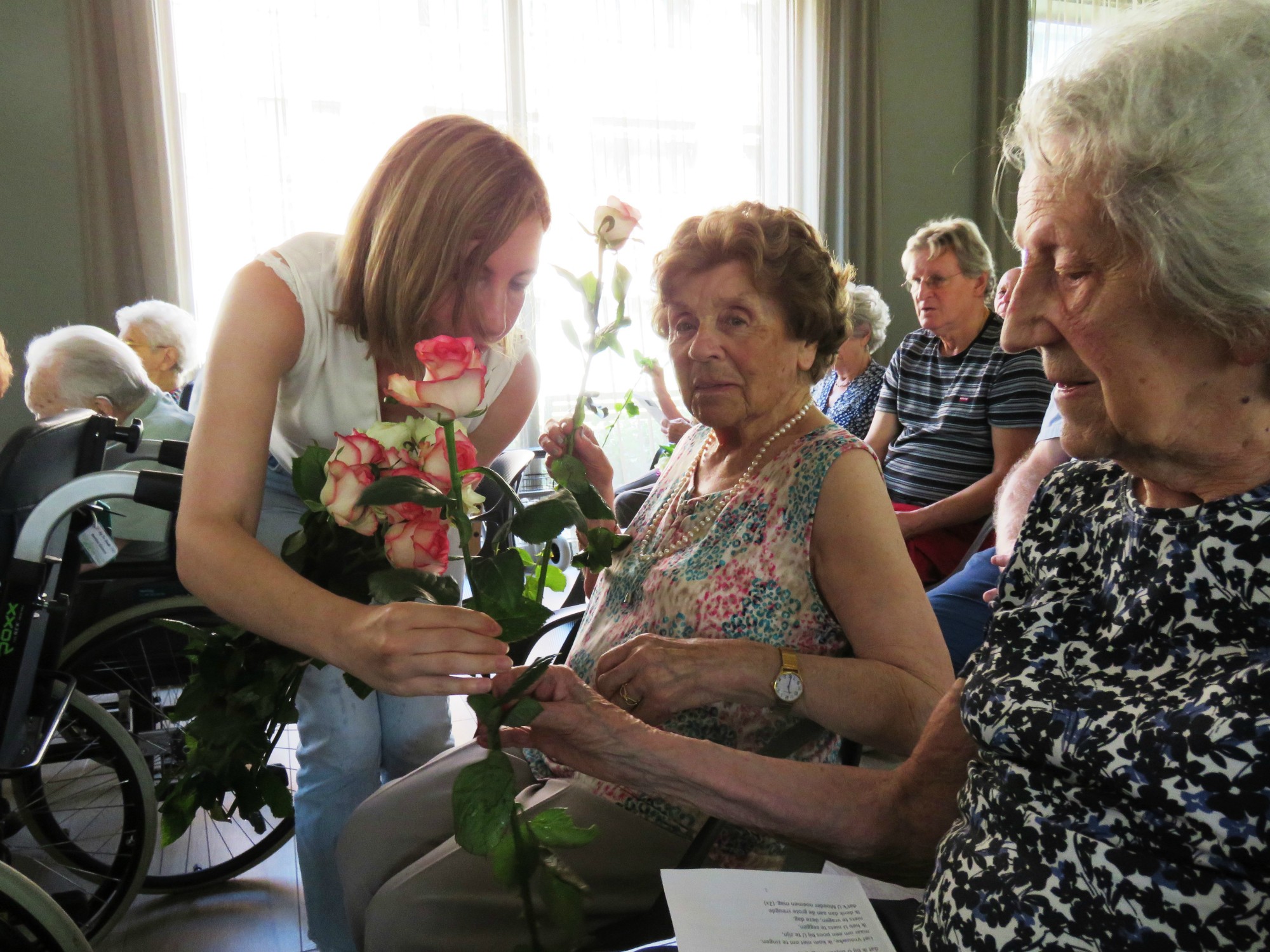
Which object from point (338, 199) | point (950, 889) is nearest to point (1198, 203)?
point (950, 889)

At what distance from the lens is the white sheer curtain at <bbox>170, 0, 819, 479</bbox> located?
4570 millimetres

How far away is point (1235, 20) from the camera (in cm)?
69

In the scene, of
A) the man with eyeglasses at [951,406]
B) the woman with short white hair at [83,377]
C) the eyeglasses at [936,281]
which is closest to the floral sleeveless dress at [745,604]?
the man with eyeglasses at [951,406]

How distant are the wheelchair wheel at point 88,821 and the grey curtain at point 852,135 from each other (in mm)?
4782

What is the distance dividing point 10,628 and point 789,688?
1317 millimetres

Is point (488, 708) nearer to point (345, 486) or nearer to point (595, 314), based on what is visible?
point (345, 486)

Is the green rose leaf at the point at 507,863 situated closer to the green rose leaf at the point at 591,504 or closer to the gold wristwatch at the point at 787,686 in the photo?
the green rose leaf at the point at 591,504

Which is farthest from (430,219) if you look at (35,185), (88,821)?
(35,185)

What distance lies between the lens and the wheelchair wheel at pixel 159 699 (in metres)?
2.14

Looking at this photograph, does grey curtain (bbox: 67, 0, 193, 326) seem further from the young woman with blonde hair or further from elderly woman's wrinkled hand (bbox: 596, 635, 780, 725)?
elderly woman's wrinkled hand (bbox: 596, 635, 780, 725)

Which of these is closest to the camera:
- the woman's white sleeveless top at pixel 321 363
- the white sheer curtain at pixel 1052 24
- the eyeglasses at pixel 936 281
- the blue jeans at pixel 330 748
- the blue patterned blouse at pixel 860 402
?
the woman's white sleeveless top at pixel 321 363

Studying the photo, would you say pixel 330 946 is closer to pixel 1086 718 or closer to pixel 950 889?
pixel 950 889

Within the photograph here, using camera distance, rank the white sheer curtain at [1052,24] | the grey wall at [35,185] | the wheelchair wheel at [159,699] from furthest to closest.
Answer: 1. the white sheer curtain at [1052,24]
2. the grey wall at [35,185]
3. the wheelchair wheel at [159,699]

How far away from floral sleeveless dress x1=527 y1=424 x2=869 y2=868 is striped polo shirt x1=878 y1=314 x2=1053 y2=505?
164cm
